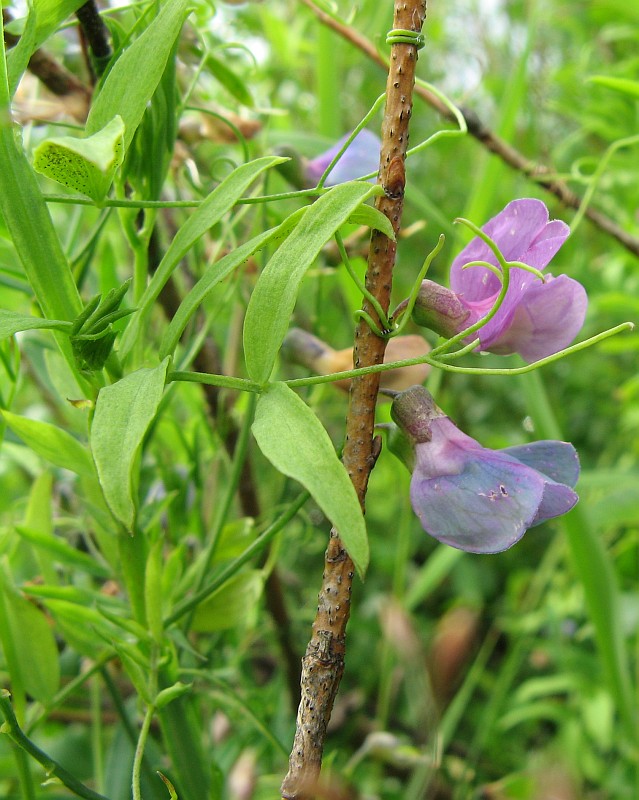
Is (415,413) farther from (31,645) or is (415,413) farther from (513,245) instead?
(31,645)

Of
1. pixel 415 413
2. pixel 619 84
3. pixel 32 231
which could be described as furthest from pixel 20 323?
pixel 619 84

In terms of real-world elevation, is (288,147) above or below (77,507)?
above

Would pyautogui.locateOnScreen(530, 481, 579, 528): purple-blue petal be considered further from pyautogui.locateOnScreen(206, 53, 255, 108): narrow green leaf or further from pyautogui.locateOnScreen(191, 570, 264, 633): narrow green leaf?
pyautogui.locateOnScreen(206, 53, 255, 108): narrow green leaf

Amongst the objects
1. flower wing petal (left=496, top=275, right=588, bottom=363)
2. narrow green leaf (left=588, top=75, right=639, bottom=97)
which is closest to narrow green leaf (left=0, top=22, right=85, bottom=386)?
flower wing petal (left=496, top=275, right=588, bottom=363)

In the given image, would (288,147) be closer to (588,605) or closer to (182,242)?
(182,242)

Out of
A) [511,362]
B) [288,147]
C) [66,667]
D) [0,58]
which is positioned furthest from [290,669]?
[0,58]

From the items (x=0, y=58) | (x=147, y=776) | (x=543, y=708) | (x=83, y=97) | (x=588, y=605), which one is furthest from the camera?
(x=543, y=708)
